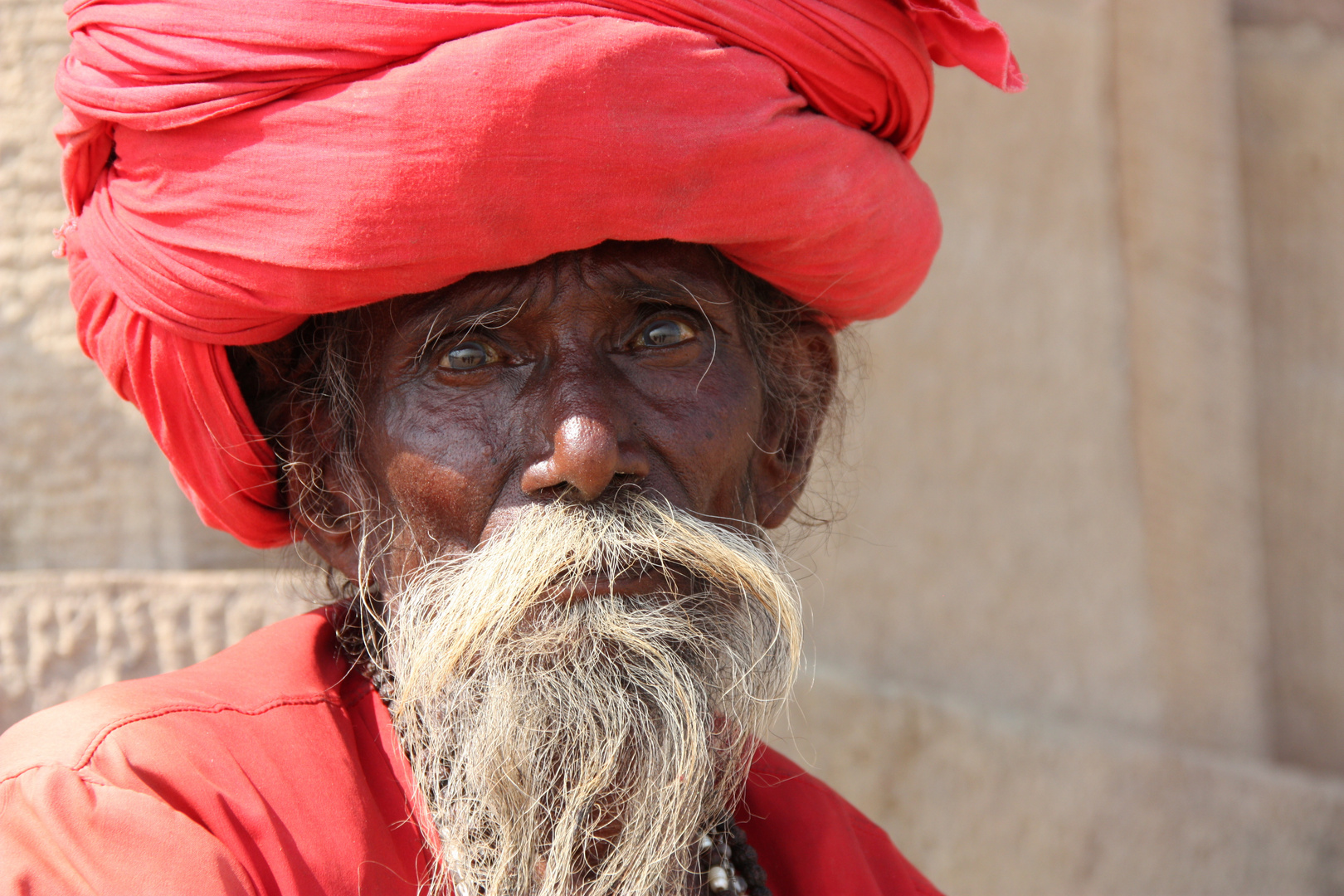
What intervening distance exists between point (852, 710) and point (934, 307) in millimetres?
989

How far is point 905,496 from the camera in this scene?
3111mm

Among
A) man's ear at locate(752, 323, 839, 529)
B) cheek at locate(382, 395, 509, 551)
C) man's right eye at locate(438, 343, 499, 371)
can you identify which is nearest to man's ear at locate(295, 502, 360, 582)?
cheek at locate(382, 395, 509, 551)

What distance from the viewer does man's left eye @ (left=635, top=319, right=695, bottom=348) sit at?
5.54 feet

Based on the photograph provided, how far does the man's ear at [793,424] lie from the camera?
1942mm

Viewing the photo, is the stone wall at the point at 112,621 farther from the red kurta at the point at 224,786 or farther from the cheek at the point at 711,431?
the cheek at the point at 711,431

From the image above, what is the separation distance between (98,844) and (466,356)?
0.70 m

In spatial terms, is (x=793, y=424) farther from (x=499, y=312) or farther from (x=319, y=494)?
(x=319, y=494)

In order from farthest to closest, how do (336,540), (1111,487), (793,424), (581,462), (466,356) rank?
(1111,487) < (793,424) < (336,540) < (466,356) < (581,462)

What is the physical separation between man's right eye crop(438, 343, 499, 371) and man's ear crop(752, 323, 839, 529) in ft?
1.51

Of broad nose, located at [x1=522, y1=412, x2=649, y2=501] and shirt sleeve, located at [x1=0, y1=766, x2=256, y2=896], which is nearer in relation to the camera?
shirt sleeve, located at [x1=0, y1=766, x2=256, y2=896]

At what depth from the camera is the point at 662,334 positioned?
170 centimetres

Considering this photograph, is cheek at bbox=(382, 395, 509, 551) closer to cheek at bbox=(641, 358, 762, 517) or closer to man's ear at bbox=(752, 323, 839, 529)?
cheek at bbox=(641, 358, 762, 517)

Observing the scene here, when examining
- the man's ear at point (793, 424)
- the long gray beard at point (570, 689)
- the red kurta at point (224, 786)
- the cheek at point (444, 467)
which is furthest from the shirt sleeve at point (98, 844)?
the man's ear at point (793, 424)

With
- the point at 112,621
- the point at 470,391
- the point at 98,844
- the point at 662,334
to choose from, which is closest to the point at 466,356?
the point at 470,391
